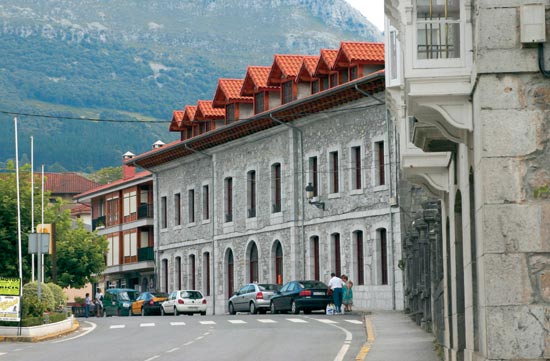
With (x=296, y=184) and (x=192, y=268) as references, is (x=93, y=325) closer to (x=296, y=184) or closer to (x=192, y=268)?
(x=296, y=184)

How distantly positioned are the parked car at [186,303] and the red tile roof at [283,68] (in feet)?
33.3

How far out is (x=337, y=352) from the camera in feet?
87.6

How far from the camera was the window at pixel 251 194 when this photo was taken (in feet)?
204

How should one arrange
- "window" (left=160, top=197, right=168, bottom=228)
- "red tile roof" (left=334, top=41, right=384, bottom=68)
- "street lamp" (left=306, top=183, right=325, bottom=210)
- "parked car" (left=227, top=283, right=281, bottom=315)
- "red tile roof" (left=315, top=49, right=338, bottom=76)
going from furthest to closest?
Result: 1. "window" (left=160, top=197, right=168, bottom=228)
2. "street lamp" (left=306, top=183, right=325, bottom=210)
3. "red tile roof" (left=315, top=49, right=338, bottom=76)
4. "red tile roof" (left=334, top=41, right=384, bottom=68)
5. "parked car" (left=227, top=283, right=281, bottom=315)

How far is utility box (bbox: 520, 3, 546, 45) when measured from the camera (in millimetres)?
13070

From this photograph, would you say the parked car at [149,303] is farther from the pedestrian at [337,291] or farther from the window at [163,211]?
the pedestrian at [337,291]

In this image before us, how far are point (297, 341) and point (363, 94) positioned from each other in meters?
22.2

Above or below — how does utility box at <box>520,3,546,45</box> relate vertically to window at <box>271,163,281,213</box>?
below

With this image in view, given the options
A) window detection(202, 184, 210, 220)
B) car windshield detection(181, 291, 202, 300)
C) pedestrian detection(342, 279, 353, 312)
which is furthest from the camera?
window detection(202, 184, 210, 220)

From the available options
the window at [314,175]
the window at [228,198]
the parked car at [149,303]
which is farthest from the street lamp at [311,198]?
the parked car at [149,303]

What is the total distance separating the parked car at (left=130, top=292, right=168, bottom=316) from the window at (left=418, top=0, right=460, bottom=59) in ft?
155

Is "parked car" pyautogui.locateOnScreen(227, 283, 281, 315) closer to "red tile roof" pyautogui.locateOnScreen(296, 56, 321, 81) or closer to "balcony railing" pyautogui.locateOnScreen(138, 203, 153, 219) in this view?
"red tile roof" pyautogui.locateOnScreen(296, 56, 321, 81)

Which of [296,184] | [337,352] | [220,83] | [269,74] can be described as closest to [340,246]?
[296,184]

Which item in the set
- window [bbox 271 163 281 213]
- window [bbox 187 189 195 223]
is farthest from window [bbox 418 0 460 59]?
window [bbox 187 189 195 223]
